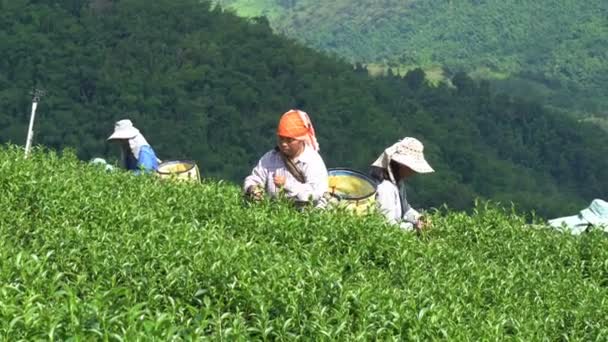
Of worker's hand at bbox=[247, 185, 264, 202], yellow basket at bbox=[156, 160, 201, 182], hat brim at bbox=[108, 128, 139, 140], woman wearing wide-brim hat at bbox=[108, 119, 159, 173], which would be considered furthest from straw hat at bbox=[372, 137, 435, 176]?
hat brim at bbox=[108, 128, 139, 140]

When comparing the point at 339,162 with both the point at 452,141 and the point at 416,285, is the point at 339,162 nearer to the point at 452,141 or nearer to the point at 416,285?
the point at 452,141

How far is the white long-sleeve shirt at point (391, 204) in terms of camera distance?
8.84 metres

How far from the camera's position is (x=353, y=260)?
6.82 meters

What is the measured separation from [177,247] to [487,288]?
1.86 metres

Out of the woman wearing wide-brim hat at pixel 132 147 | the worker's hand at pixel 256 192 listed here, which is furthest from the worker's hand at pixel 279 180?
the woman wearing wide-brim hat at pixel 132 147

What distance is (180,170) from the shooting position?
11312 millimetres

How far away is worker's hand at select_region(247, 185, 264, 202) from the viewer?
867cm

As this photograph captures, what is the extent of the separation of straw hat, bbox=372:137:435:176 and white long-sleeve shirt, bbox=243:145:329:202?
51 cm

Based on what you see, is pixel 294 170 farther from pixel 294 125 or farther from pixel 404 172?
pixel 404 172

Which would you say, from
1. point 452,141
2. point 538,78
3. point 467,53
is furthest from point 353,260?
point 467,53

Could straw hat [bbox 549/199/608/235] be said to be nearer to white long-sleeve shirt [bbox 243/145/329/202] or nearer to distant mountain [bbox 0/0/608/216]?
white long-sleeve shirt [bbox 243/145/329/202]

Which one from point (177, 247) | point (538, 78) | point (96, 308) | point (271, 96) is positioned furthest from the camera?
point (538, 78)

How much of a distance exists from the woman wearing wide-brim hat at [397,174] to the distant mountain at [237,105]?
3830 centimetres

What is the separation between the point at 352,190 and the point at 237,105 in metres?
57.1
